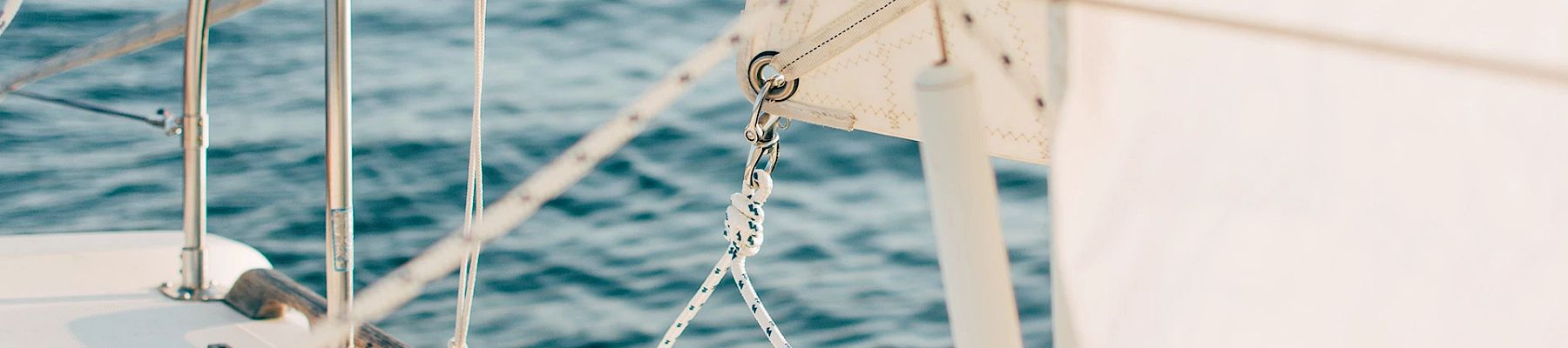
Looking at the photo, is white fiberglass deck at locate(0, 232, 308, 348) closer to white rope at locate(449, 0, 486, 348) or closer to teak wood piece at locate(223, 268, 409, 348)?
teak wood piece at locate(223, 268, 409, 348)

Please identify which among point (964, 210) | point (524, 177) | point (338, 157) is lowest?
point (964, 210)

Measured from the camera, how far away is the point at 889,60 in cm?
117

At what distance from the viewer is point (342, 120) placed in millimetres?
1531

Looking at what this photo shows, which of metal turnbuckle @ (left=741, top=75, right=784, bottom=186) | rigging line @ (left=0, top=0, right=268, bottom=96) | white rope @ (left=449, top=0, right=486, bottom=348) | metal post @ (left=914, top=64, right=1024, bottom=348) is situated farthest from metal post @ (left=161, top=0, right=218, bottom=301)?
metal post @ (left=914, top=64, right=1024, bottom=348)

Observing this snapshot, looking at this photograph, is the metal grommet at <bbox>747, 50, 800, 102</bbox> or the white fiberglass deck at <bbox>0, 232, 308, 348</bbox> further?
the white fiberglass deck at <bbox>0, 232, 308, 348</bbox>

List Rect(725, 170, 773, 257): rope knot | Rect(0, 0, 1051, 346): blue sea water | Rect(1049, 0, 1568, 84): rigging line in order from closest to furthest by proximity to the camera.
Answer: Rect(1049, 0, 1568, 84): rigging line → Rect(725, 170, 773, 257): rope knot → Rect(0, 0, 1051, 346): blue sea water

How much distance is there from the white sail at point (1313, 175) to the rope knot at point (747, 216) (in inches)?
25.5

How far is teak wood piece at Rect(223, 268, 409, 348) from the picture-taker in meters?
1.95

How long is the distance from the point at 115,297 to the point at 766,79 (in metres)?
1.19

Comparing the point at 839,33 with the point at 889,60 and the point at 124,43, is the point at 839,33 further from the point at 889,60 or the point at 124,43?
the point at 124,43

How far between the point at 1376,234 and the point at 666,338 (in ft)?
3.16

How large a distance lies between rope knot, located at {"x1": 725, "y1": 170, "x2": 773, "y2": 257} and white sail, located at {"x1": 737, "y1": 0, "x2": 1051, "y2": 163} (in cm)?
11

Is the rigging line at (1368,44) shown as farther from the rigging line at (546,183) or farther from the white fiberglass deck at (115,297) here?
the white fiberglass deck at (115,297)

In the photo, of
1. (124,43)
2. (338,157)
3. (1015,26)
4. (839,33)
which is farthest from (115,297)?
(1015,26)
